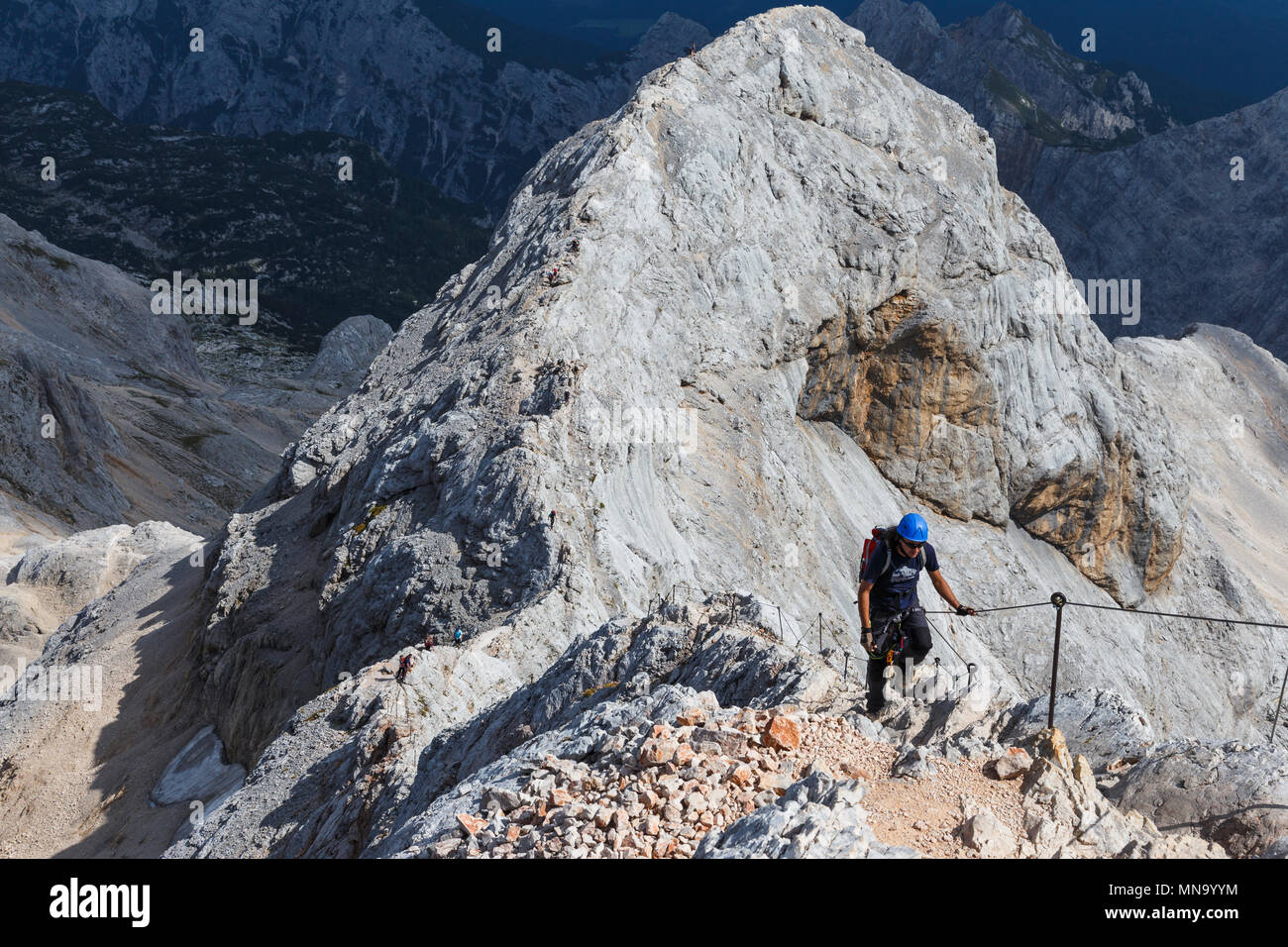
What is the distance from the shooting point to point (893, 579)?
43.4 feet

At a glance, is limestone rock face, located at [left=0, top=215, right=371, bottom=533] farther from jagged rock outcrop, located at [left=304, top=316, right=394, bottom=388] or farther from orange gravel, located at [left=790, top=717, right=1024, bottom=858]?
orange gravel, located at [left=790, top=717, right=1024, bottom=858]

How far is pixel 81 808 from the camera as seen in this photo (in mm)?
24453

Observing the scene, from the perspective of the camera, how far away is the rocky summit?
11.5m

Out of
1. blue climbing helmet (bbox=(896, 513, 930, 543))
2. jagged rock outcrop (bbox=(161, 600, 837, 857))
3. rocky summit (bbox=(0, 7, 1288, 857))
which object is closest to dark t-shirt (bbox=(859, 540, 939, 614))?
blue climbing helmet (bbox=(896, 513, 930, 543))

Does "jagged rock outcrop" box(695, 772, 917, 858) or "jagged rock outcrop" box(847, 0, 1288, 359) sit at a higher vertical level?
"jagged rock outcrop" box(847, 0, 1288, 359)

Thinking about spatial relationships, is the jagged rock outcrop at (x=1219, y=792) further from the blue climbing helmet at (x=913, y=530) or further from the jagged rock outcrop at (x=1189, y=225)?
the jagged rock outcrop at (x=1189, y=225)

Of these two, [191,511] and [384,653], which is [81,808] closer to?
[384,653]

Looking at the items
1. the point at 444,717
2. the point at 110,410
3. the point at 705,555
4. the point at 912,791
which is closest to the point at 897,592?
the point at 912,791

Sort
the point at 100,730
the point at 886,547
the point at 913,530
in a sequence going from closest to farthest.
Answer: the point at 913,530, the point at 886,547, the point at 100,730

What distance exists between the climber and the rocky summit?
0.62m

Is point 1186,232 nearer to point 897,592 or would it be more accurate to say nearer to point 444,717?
point 444,717

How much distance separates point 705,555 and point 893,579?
15.3 metres

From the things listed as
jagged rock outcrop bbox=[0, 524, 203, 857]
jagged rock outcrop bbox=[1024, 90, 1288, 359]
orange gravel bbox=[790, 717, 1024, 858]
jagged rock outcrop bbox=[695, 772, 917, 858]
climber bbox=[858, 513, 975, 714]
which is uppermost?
jagged rock outcrop bbox=[1024, 90, 1288, 359]

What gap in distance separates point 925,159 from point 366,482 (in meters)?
32.3
